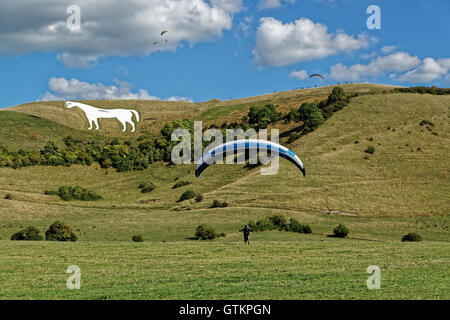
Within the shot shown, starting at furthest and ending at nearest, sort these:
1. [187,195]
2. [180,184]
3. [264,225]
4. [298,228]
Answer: [180,184] → [187,195] → [264,225] → [298,228]

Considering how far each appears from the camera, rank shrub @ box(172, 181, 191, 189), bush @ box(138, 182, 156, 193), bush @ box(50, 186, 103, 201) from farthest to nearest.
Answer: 1. bush @ box(138, 182, 156, 193)
2. shrub @ box(172, 181, 191, 189)
3. bush @ box(50, 186, 103, 201)

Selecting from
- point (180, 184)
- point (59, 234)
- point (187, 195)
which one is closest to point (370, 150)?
point (187, 195)

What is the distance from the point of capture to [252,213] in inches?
2552

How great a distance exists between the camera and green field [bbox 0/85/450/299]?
18891 millimetres

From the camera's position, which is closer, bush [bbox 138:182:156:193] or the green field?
the green field

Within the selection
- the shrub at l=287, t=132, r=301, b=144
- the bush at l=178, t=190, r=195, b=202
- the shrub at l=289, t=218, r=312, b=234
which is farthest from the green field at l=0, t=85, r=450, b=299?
the shrub at l=287, t=132, r=301, b=144

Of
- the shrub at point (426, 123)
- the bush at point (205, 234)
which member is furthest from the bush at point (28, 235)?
the shrub at point (426, 123)

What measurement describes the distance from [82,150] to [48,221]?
179 feet

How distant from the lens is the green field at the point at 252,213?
18891 millimetres

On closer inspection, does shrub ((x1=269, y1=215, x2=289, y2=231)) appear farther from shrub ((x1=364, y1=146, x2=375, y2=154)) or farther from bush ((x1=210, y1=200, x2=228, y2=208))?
shrub ((x1=364, y1=146, x2=375, y2=154))

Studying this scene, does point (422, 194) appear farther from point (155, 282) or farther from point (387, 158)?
point (155, 282)

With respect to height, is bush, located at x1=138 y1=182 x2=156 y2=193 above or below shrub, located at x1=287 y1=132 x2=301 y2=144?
below

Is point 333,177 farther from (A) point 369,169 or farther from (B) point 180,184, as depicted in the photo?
(B) point 180,184
